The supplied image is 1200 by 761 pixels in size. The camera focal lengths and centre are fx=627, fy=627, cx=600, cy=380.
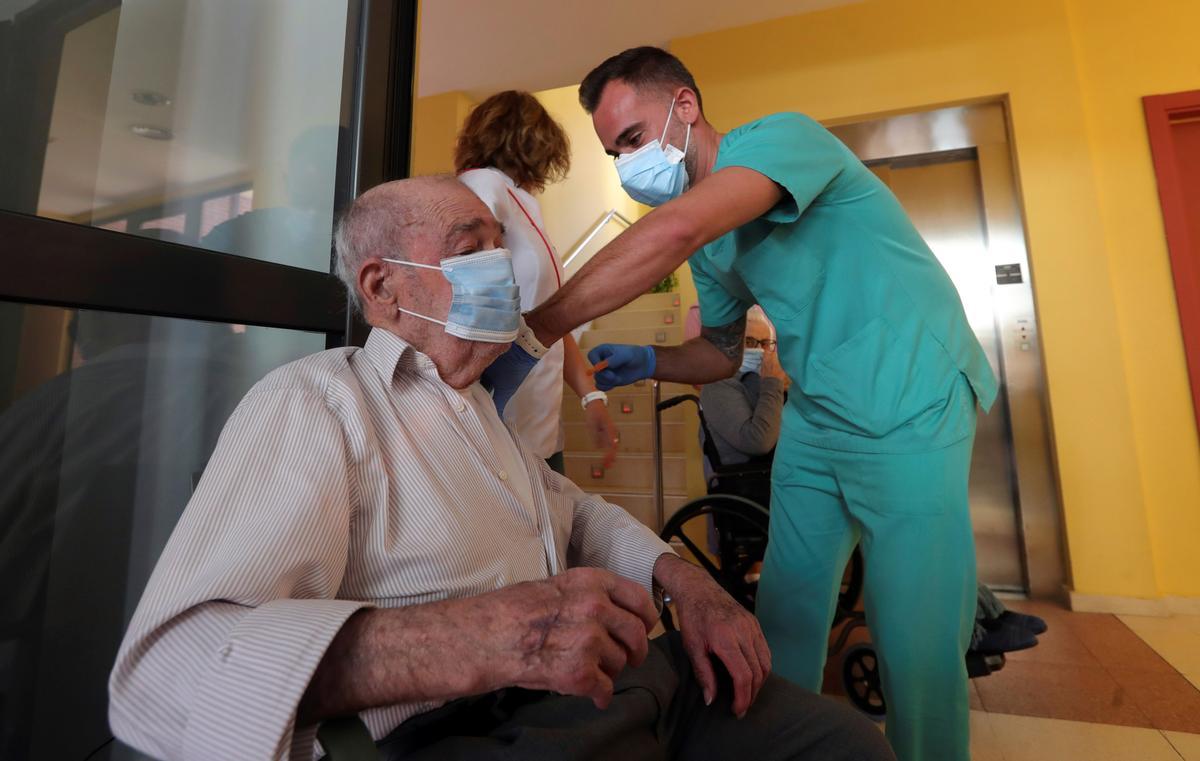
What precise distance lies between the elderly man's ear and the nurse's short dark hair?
0.72 meters

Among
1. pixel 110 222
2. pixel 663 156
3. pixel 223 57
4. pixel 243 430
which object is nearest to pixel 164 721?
pixel 243 430

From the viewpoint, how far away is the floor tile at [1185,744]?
165 centimetres

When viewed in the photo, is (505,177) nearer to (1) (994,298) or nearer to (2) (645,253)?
(2) (645,253)

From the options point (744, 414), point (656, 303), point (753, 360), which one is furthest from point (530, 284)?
point (656, 303)

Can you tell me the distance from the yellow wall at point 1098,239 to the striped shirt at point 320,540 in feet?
9.49

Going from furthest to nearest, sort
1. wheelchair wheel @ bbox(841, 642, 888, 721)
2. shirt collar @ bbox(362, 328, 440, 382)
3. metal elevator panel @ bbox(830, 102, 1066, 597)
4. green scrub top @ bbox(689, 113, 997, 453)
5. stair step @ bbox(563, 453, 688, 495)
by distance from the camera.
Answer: stair step @ bbox(563, 453, 688, 495) < metal elevator panel @ bbox(830, 102, 1066, 597) < wheelchair wheel @ bbox(841, 642, 888, 721) < green scrub top @ bbox(689, 113, 997, 453) < shirt collar @ bbox(362, 328, 440, 382)

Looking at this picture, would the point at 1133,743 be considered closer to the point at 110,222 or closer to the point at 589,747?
the point at 589,747

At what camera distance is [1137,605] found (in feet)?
9.21

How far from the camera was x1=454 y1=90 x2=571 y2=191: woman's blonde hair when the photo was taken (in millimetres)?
1785

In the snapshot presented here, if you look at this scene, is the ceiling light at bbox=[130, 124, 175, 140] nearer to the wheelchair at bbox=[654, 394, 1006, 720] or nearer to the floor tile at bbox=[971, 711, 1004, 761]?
the wheelchair at bbox=[654, 394, 1006, 720]

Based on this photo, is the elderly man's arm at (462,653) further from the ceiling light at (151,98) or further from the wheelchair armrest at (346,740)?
the ceiling light at (151,98)

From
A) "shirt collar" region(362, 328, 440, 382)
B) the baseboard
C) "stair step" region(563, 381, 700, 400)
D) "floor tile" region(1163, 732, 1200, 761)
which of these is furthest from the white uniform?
the baseboard

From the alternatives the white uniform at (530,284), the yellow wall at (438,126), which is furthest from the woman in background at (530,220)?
the yellow wall at (438,126)

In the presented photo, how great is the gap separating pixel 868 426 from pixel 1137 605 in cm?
265
